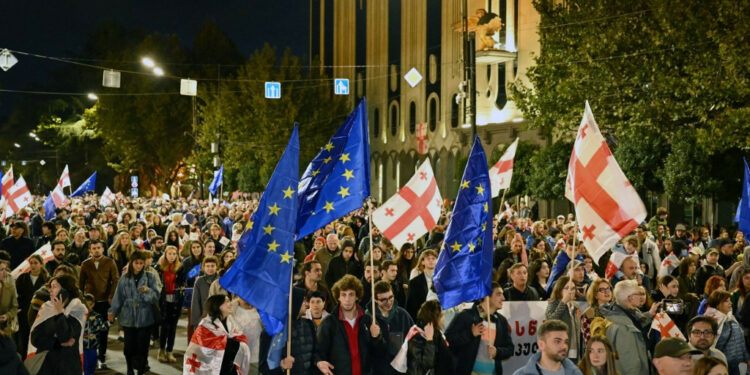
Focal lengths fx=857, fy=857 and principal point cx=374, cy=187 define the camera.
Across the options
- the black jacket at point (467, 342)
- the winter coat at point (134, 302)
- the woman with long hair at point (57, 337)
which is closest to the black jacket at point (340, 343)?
the black jacket at point (467, 342)

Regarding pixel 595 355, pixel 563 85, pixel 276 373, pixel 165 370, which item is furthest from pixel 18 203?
pixel 595 355

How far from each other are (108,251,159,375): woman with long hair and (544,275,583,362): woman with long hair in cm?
495

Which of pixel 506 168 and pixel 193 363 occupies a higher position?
pixel 506 168

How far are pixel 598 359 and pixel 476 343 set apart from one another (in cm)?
144

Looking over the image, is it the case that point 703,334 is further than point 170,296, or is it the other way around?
point 170,296

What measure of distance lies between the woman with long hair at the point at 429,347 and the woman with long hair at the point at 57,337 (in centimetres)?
315

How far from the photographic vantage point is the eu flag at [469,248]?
26.7 ft

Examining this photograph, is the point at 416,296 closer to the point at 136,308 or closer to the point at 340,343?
the point at 340,343

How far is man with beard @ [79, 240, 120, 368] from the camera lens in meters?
11.7

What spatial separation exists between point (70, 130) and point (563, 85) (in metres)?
64.1

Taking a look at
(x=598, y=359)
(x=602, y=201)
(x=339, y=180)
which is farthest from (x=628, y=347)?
(x=339, y=180)

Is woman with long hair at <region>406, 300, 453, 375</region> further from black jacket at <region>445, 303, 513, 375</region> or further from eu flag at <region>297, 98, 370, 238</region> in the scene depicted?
eu flag at <region>297, 98, 370, 238</region>

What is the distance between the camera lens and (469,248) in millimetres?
8359

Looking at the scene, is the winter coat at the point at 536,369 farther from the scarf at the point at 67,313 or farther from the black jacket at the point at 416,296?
the black jacket at the point at 416,296
